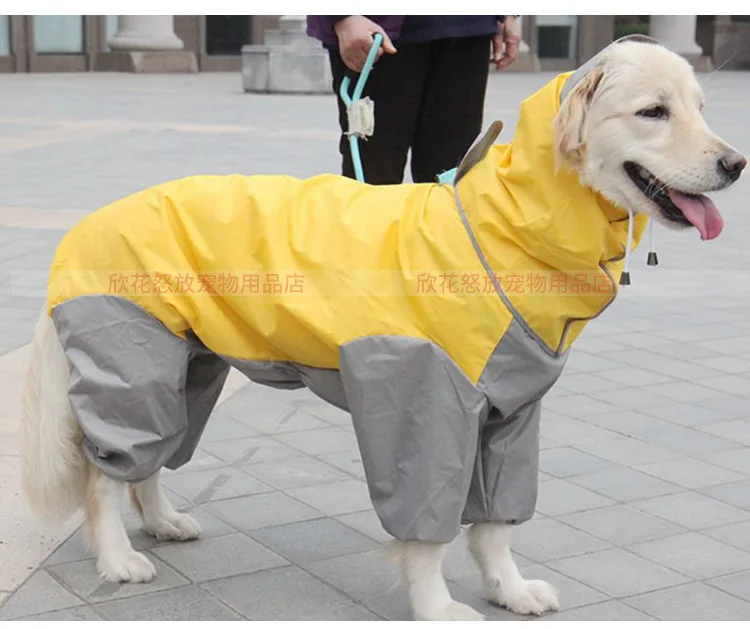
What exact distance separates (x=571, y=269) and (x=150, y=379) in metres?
1.06

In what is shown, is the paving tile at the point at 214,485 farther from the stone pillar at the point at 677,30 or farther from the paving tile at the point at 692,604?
the stone pillar at the point at 677,30

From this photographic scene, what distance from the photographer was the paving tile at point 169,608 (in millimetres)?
3008

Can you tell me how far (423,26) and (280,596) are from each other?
1875mm

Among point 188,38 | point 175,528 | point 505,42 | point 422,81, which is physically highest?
point 505,42

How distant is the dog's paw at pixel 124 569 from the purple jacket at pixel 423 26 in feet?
5.87

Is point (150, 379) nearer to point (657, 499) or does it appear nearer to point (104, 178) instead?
point (657, 499)

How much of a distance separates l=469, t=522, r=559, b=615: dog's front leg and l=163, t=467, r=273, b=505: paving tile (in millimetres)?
971

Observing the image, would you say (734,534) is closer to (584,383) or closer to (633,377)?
(584,383)

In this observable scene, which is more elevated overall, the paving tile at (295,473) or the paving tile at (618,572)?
the paving tile at (618,572)

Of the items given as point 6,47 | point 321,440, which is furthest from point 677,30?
point 321,440

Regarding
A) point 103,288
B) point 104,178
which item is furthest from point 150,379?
point 104,178

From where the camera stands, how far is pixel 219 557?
11.2 feet

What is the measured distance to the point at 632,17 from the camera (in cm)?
2894

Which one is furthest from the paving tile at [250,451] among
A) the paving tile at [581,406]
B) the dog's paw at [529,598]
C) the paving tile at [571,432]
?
the dog's paw at [529,598]
